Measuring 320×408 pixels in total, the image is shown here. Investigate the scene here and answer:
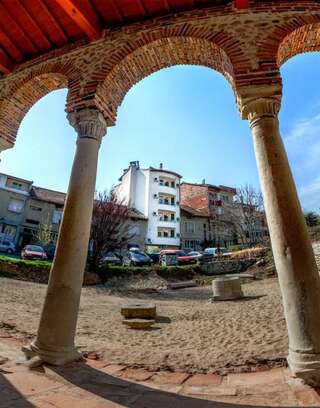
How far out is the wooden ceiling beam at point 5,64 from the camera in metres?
4.92

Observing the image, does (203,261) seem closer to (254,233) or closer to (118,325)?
(254,233)

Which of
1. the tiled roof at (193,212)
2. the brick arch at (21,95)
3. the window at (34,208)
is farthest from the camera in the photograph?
the tiled roof at (193,212)

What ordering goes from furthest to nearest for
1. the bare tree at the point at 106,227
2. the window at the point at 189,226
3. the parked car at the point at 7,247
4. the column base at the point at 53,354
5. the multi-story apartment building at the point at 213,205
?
1. the window at the point at 189,226
2. the multi-story apartment building at the point at 213,205
3. the parked car at the point at 7,247
4. the bare tree at the point at 106,227
5. the column base at the point at 53,354

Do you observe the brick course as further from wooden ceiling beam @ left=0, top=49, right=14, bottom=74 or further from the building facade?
the building facade

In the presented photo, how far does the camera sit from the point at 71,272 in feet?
10.3

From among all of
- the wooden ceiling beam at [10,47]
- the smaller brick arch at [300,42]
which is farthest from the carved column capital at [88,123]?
the smaller brick arch at [300,42]

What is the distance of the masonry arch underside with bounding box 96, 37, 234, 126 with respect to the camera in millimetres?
4113

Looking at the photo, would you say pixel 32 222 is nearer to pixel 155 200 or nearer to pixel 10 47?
pixel 155 200

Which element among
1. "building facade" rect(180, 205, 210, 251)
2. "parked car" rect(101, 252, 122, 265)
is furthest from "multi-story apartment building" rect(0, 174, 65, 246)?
"building facade" rect(180, 205, 210, 251)

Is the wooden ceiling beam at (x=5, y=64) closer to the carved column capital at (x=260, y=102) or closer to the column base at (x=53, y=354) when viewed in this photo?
the carved column capital at (x=260, y=102)

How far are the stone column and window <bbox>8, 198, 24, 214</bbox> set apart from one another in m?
30.0

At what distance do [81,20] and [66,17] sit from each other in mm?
497

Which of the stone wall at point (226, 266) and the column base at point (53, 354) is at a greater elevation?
the stone wall at point (226, 266)

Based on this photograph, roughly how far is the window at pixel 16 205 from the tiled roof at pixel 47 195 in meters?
1.55
